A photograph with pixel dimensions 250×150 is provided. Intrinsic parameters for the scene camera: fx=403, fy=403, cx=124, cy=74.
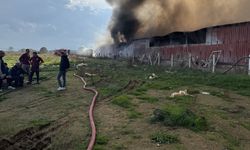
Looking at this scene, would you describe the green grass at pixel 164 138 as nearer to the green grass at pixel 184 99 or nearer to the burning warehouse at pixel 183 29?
the green grass at pixel 184 99

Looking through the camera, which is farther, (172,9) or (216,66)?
(172,9)

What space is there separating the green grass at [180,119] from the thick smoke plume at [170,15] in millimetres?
27653

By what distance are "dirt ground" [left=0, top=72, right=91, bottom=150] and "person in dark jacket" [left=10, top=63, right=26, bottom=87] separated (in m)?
2.15

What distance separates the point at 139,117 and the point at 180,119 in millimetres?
1461

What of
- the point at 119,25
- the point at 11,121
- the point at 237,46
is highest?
the point at 119,25

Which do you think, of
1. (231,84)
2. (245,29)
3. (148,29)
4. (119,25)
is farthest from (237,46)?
(119,25)

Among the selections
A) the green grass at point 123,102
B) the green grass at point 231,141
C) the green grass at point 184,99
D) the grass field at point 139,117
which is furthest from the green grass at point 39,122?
the green grass at point 184,99

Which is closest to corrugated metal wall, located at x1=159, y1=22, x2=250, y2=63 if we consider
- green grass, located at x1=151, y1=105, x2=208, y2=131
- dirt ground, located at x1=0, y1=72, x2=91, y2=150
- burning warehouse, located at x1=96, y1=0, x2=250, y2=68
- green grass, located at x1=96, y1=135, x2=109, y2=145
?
burning warehouse, located at x1=96, y1=0, x2=250, y2=68

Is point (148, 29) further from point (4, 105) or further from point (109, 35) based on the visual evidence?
point (4, 105)

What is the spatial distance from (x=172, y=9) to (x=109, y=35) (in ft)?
59.8

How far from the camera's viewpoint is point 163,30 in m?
48.4

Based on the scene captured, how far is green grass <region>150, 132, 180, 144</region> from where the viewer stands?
885 centimetres

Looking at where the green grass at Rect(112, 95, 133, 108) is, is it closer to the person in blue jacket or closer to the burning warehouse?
the person in blue jacket

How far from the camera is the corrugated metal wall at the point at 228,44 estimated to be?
87.0 ft
